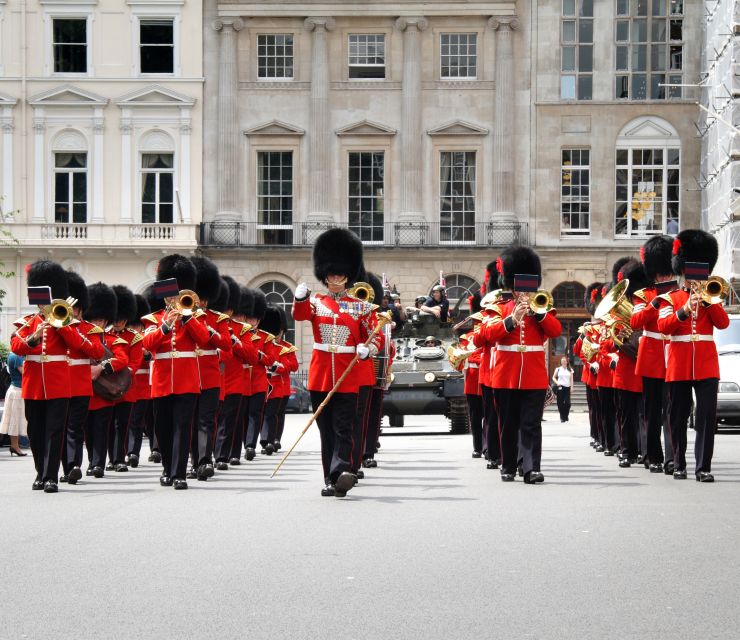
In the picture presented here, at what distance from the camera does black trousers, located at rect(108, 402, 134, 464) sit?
16047 millimetres

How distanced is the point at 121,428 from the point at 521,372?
15.6 ft

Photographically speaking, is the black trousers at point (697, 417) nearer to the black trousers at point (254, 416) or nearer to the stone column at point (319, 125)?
the black trousers at point (254, 416)

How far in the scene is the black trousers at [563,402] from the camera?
117 ft

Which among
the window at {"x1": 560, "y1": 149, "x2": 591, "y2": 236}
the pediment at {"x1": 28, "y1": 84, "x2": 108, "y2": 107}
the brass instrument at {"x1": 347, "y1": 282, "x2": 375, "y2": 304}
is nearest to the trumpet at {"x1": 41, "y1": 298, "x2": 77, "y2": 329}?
the brass instrument at {"x1": 347, "y1": 282, "x2": 375, "y2": 304}

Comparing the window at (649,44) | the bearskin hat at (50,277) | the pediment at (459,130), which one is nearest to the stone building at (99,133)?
the pediment at (459,130)

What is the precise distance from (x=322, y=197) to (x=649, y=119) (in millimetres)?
9869

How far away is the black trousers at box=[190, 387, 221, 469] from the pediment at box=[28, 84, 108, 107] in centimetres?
3376

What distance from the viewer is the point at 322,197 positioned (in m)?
47.3

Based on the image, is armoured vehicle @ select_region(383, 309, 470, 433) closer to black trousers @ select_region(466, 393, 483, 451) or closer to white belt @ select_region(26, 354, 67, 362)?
black trousers @ select_region(466, 393, 483, 451)

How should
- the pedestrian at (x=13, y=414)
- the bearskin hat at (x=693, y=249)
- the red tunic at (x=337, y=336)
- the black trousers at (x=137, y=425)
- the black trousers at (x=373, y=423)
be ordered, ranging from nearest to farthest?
the red tunic at (x=337, y=336), the bearskin hat at (x=693, y=249), the black trousers at (x=373, y=423), the black trousers at (x=137, y=425), the pedestrian at (x=13, y=414)

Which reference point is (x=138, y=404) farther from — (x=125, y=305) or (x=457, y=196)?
(x=457, y=196)

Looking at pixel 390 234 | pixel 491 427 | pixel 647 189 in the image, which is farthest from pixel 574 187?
pixel 491 427

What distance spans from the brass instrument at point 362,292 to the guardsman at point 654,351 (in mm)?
2542

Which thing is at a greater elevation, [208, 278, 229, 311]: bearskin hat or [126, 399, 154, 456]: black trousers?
[208, 278, 229, 311]: bearskin hat
